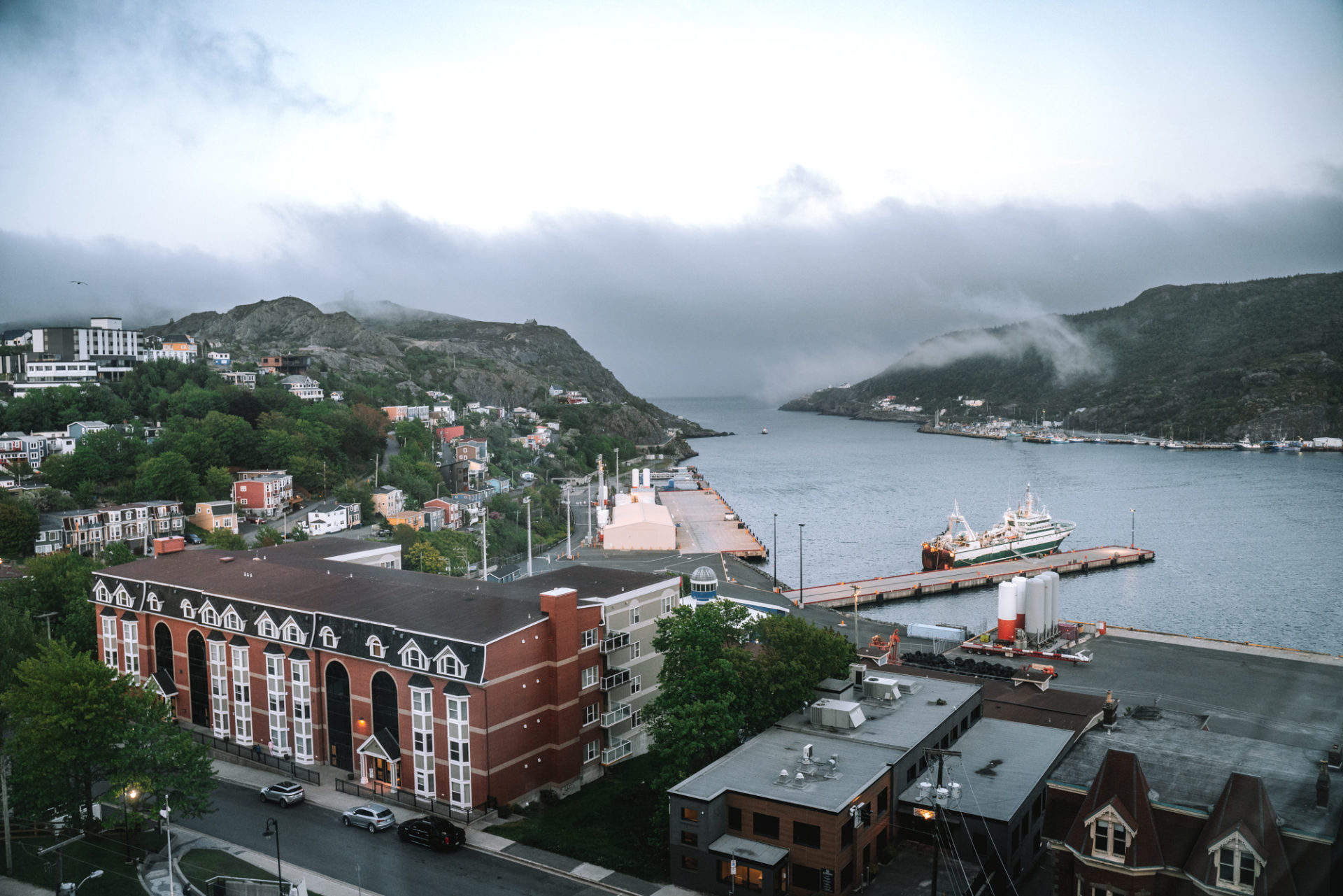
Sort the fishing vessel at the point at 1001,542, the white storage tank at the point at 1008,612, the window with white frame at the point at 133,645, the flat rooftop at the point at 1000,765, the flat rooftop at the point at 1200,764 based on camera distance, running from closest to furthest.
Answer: the flat rooftop at the point at 1200,764, the flat rooftop at the point at 1000,765, the window with white frame at the point at 133,645, the white storage tank at the point at 1008,612, the fishing vessel at the point at 1001,542

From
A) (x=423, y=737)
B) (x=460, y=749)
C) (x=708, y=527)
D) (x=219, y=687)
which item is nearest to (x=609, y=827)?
(x=460, y=749)

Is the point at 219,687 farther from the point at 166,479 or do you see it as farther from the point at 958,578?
the point at 958,578

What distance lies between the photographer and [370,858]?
13992 millimetres

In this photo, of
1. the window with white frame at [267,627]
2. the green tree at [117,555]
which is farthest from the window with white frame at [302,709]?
the green tree at [117,555]

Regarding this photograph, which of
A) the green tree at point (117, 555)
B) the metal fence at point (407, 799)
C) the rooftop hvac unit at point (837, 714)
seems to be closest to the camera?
the rooftop hvac unit at point (837, 714)

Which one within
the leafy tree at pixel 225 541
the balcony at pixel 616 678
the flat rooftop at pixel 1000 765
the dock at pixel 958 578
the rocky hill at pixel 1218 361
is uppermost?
the rocky hill at pixel 1218 361

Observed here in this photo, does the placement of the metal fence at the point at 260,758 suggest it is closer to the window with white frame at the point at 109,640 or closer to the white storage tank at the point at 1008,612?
the window with white frame at the point at 109,640

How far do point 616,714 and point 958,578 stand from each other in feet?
86.5

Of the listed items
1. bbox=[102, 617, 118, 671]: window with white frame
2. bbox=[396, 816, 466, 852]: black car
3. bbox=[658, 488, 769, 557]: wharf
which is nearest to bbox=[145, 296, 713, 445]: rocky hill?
bbox=[658, 488, 769, 557]: wharf

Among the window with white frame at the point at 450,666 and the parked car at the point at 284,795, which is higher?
the window with white frame at the point at 450,666

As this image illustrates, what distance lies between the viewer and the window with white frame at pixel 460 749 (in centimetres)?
1558

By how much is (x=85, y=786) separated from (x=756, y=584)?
26.8 metres

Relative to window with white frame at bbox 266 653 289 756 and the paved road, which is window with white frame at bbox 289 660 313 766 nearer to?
window with white frame at bbox 266 653 289 756

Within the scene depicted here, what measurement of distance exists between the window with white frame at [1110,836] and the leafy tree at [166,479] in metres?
39.1
